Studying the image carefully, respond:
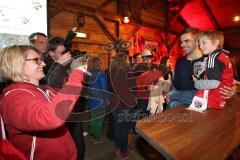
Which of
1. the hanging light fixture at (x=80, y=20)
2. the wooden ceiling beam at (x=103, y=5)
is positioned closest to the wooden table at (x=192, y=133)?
the hanging light fixture at (x=80, y=20)

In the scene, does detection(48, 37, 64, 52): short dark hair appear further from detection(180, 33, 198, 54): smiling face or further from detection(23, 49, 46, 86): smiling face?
detection(180, 33, 198, 54): smiling face

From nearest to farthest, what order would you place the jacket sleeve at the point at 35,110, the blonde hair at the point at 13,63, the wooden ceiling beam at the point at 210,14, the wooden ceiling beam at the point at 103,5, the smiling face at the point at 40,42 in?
the jacket sleeve at the point at 35,110 → the blonde hair at the point at 13,63 → the smiling face at the point at 40,42 → the wooden ceiling beam at the point at 103,5 → the wooden ceiling beam at the point at 210,14

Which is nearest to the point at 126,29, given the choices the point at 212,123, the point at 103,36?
the point at 103,36

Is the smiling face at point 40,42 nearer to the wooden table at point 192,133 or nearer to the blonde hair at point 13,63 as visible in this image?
the blonde hair at point 13,63

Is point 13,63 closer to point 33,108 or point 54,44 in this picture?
point 33,108

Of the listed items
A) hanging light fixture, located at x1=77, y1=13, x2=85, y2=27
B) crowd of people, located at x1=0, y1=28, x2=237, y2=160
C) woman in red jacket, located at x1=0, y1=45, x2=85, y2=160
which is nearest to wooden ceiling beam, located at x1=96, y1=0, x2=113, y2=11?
hanging light fixture, located at x1=77, y1=13, x2=85, y2=27

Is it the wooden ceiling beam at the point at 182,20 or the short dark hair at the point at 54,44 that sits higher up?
the wooden ceiling beam at the point at 182,20

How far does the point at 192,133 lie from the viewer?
1.07 m

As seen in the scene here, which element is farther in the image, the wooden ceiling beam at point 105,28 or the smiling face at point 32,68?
the wooden ceiling beam at point 105,28

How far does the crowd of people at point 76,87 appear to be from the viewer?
1.07 meters

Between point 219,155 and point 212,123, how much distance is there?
0.40m

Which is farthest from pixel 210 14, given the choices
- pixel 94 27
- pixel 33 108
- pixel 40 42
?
pixel 33 108

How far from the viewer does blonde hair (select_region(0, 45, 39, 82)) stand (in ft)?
4.02

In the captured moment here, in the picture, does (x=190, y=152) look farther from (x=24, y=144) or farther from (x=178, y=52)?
(x=178, y=52)
